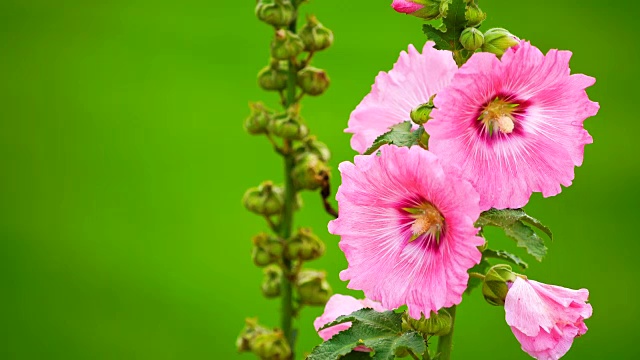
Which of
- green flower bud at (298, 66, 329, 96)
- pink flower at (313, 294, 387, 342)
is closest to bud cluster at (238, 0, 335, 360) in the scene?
green flower bud at (298, 66, 329, 96)

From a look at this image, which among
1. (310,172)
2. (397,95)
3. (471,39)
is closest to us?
(471,39)

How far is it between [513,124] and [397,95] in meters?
0.16

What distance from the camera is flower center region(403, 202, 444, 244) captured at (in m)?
0.89

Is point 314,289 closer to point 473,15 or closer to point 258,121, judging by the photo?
point 258,121

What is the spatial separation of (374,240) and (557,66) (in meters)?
0.22

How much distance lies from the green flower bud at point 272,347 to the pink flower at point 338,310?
0.36 meters

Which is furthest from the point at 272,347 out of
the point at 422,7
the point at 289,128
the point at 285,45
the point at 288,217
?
the point at 422,7

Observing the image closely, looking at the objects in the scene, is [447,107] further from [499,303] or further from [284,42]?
[284,42]

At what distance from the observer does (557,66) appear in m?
0.85

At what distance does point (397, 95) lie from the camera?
102 cm

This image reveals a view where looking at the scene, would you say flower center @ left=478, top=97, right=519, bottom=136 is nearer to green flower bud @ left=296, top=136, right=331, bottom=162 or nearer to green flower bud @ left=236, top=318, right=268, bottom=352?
green flower bud @ left=296, top=136, right=331, bottom=162

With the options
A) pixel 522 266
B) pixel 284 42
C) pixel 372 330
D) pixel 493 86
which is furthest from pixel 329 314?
pixel 284 42

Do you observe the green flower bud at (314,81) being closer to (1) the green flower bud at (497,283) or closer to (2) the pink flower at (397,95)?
(2) the pink flower at (397,95)

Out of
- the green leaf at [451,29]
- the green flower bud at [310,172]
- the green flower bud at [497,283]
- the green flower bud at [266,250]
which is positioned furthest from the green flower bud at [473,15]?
the green flower bud at [266,250]
